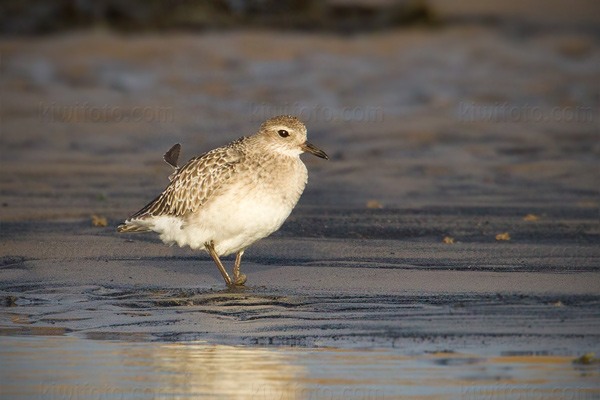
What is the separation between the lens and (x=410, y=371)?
6.74 meters

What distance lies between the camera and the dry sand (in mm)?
8227

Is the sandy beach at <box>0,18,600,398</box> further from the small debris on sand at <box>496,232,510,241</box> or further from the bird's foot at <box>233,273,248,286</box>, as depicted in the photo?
the bird's foot at <box>233,273,248,286</box>

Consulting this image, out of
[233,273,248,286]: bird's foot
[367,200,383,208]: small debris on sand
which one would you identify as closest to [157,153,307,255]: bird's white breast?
[233,273,248,286]: bird's foot

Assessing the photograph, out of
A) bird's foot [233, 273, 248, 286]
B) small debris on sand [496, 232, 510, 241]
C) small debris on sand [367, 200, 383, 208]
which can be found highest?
small debris on sand [496, 232, 510, 241]

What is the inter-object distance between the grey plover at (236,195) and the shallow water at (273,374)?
7.50 feet

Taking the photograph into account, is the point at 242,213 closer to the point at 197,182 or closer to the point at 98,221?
the point at 197,182

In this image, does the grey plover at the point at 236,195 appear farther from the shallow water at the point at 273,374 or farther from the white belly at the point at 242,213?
the shallow water at the point at 273,374

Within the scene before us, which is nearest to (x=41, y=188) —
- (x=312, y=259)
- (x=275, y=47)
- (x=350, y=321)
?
(x=312, y=259)

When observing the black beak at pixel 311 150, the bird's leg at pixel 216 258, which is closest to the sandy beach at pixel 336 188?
the bird's leg at pixel 216 258

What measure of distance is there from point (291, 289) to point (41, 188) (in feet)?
22.7

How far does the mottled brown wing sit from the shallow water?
257 centimetres

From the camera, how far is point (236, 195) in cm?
959

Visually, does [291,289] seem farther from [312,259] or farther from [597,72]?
[597,72]

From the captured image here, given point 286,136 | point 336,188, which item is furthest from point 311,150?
point 336,188
